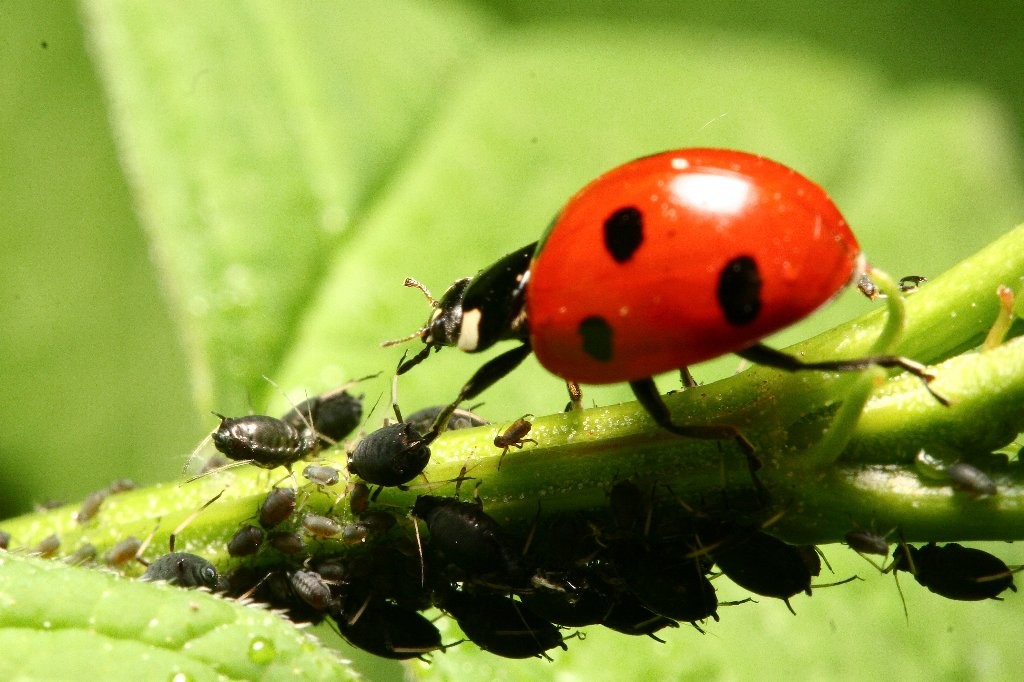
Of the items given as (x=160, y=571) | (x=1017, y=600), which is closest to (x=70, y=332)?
(x=160, y=571)

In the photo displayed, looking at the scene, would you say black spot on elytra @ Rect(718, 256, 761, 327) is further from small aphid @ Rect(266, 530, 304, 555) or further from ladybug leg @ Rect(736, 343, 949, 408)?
small aphid @ Rect(266, 530, 304, 555)

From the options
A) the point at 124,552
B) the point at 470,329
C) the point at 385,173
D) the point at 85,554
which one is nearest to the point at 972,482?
the point at 470,329

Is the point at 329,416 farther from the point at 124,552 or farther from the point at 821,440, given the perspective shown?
the point at 821,440

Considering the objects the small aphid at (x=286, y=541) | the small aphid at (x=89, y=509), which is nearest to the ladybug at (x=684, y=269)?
the small aphid at (x=286, y=541)

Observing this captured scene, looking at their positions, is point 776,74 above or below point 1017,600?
above

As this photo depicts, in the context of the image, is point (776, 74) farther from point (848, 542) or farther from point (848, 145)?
point (848, 542)

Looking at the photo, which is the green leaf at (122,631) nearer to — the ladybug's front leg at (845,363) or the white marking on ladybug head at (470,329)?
the white marking on ladybug head at (470,329)

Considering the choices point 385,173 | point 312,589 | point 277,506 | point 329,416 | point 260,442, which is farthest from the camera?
point 385,173

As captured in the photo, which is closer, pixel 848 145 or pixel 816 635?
pixel 816 635
